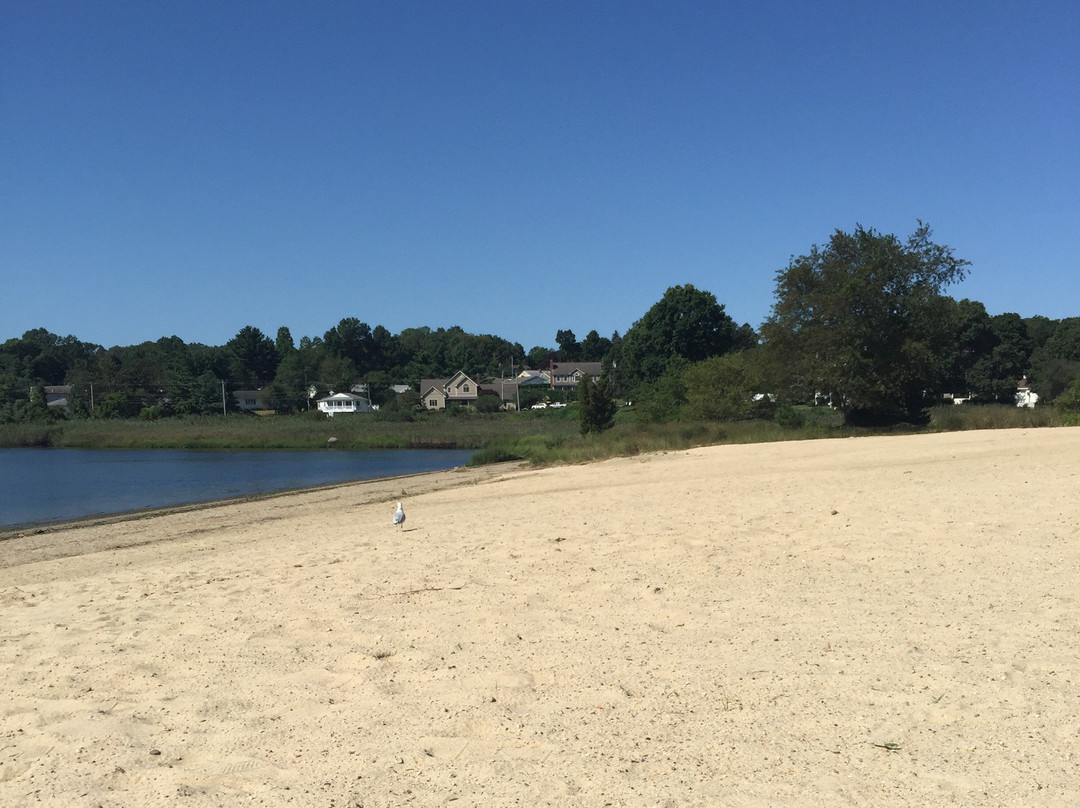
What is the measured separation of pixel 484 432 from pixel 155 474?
75.0 ft

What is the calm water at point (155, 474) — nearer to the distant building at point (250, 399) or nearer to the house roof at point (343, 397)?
the distant building at point (250, 399)

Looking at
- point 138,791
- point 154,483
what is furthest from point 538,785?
point 154,483

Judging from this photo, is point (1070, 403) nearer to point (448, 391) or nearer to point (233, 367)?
point (448, 391)

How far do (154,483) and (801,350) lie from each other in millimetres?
23766

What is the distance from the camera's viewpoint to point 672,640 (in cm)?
557

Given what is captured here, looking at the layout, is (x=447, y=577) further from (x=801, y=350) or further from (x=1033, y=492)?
(x=801, y=350)

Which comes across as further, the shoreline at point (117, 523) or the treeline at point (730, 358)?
the treeline at point (730, 358)

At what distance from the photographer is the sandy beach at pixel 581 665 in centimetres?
376

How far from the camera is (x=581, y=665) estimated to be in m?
5.19

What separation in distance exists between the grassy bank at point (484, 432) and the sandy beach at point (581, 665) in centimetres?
1468

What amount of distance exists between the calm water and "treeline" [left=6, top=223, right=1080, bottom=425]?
11.9m

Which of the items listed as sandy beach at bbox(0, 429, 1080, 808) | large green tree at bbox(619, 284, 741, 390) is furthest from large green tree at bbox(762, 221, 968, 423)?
large green tree at bbox(619, 284, 741, 390)

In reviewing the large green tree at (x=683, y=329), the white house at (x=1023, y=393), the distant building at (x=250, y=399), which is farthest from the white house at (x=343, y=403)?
the white house at (x=1023, y=393)

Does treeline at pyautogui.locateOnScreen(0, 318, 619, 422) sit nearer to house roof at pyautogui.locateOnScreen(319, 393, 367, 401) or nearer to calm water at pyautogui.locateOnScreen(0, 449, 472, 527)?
house roof at pyautogui.locateOnScreen(319, 393, 367, 401)
